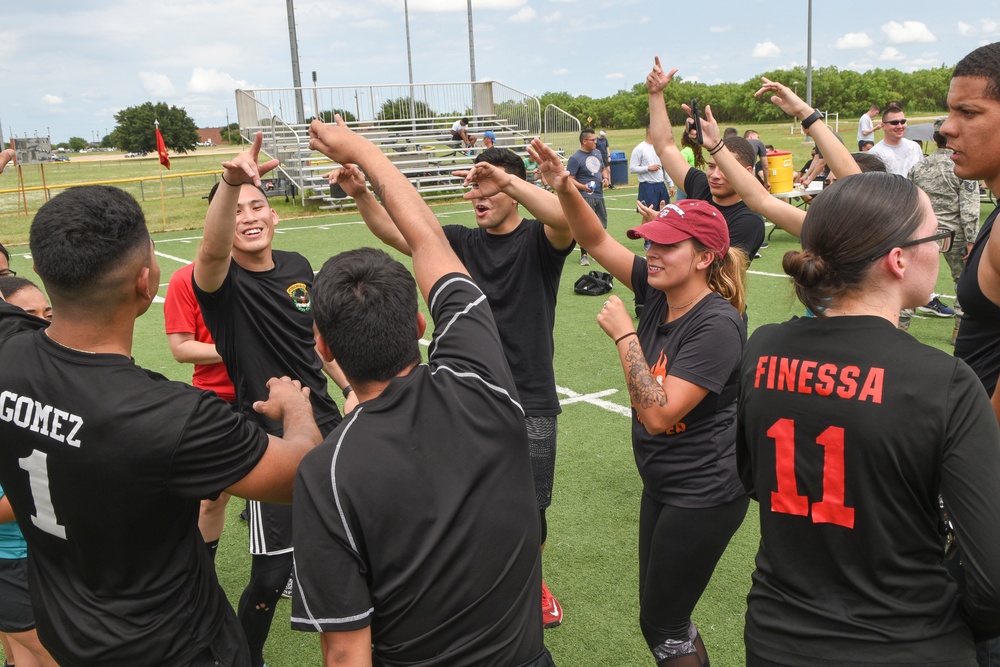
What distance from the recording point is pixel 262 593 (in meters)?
3.48

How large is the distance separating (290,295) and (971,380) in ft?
9.73

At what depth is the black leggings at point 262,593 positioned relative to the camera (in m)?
3.49

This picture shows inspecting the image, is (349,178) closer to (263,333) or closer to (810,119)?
(263,333)

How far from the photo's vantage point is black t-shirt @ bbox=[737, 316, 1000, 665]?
1.81m

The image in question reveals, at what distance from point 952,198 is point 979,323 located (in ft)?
24.2

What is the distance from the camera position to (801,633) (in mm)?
2014

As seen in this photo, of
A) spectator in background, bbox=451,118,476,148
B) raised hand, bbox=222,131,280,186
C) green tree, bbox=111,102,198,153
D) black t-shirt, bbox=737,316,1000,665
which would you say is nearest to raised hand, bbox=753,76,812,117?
black t-shirt, bbox=737,316,1000,665

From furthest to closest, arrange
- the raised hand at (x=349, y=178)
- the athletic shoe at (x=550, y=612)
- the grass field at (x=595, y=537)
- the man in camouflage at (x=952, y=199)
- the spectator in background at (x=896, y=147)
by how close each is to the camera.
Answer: the spectator in background at (x=896, y=147) → the man in camouflage at (x=952, y=199) → the athletic shoe at (x=550, y=612) → the grass field at (x=595, y=537) → the raised hand at (x=349, y=178)

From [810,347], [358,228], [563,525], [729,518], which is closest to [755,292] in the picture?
[563,525]

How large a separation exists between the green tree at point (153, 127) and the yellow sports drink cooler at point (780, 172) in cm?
5872

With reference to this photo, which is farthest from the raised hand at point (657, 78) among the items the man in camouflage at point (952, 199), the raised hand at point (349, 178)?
the man in camouflage at point (952, 199)

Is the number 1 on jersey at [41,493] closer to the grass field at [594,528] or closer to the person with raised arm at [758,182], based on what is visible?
the grass field at [594,528]

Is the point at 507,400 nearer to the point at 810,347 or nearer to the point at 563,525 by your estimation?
the point at 810,347

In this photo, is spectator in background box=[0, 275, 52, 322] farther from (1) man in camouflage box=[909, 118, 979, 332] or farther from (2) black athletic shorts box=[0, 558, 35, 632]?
(1) man in camouflage box=[909, 118, 979, 332]
